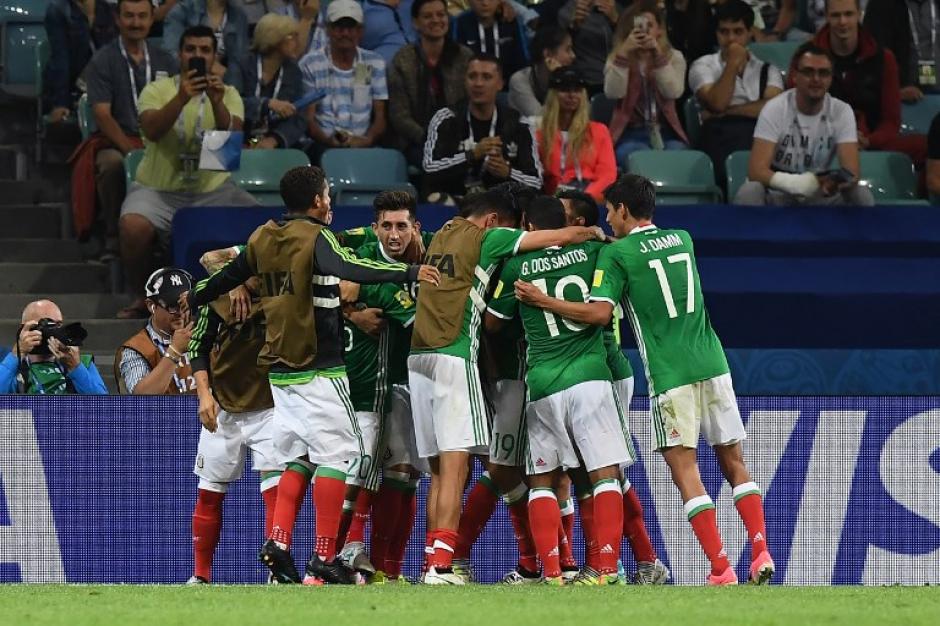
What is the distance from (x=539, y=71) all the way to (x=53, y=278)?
3890mm

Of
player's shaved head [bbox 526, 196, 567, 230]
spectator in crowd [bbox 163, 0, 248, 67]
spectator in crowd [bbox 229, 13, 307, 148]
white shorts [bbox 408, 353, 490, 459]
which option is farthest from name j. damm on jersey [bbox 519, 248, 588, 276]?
spectator in crowd [bbox 163, 0, 248, 67]

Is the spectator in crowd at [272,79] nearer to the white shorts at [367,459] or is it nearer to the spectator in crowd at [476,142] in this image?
the spectator in crowd at [476,142]

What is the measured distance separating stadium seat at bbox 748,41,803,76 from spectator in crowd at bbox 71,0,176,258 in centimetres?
501

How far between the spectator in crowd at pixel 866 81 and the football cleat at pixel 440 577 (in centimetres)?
677

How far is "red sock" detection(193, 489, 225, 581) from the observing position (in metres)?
9.81

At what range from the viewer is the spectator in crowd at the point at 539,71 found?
45.9 ft


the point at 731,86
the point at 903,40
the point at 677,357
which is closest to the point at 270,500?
the point at 677,357

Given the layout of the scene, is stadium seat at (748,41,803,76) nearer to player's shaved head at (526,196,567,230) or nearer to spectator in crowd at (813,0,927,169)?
spectator in crowd at (813,0,927,169)

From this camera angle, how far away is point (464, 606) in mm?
7129

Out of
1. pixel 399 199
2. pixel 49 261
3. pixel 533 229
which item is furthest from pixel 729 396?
pixel 49 261

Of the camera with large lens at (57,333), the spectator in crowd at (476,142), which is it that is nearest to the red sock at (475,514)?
the camera with large lens at (57,333)

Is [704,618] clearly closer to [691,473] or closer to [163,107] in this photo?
[691,473]

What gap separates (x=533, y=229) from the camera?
30.7 ft

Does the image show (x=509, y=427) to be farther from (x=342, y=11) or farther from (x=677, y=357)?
(x=342, y=11)
